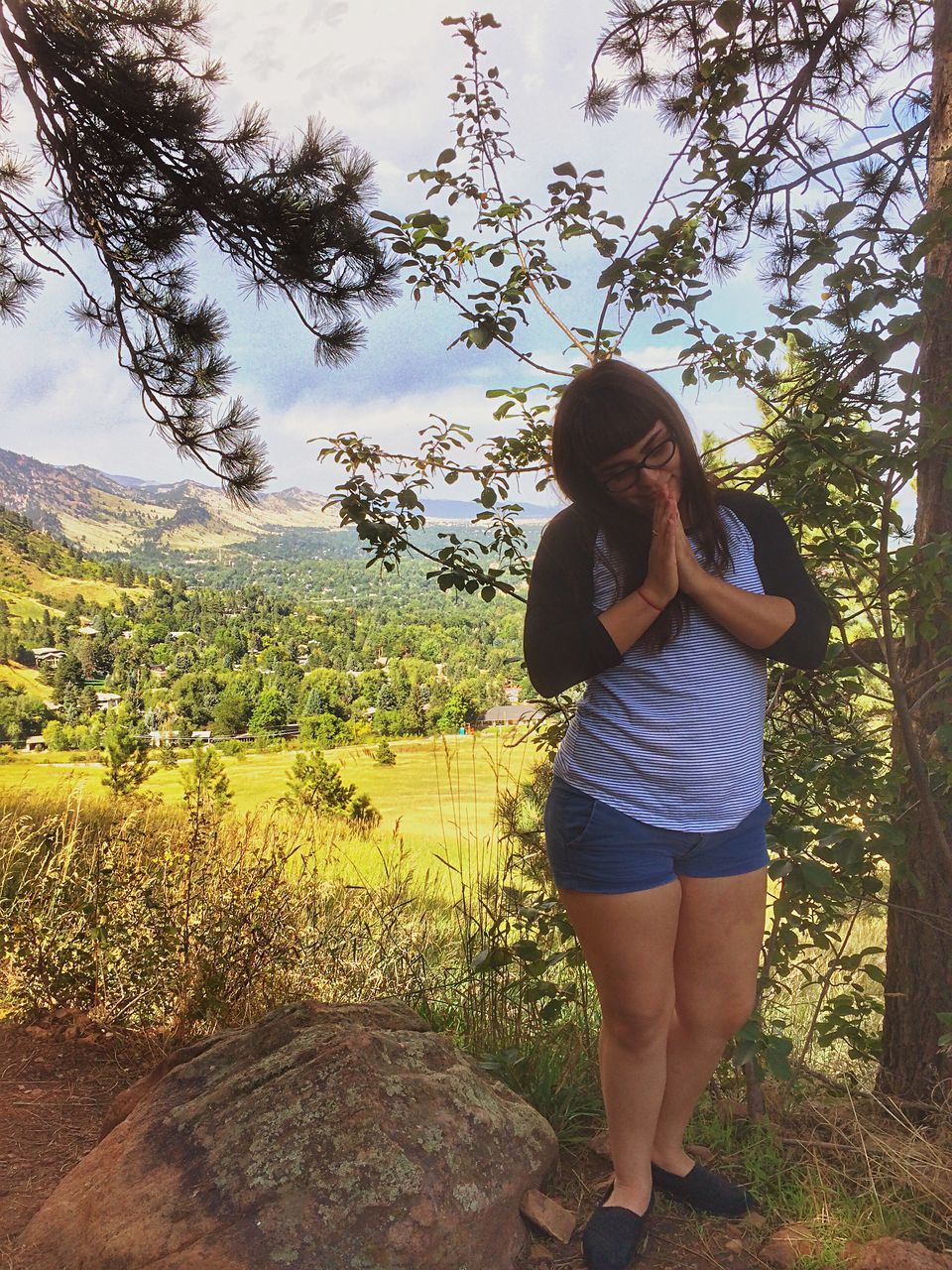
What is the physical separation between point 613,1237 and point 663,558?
1.09m

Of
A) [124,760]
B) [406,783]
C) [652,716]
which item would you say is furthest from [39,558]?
[652,716]

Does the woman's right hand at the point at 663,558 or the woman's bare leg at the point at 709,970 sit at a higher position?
the woman's right hand at the point at 663,558

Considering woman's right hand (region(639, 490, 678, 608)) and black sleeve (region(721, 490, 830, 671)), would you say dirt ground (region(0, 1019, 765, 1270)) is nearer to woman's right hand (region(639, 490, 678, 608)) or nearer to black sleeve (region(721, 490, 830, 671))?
black sleeve (region(721, 490, 830, 671))

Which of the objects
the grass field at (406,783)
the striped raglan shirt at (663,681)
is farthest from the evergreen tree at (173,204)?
the striped raglan shirt at (663,681)

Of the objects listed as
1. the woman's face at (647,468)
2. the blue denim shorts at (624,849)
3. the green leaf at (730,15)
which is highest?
the green leaf at (730,15)

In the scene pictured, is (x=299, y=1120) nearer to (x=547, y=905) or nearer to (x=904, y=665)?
(x=547, y=905)

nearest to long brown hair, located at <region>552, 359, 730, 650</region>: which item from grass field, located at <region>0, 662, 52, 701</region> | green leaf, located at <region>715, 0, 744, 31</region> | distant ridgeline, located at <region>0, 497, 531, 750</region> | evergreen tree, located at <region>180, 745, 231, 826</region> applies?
green leaf, located at <region>715, 0, 744, 31</region>

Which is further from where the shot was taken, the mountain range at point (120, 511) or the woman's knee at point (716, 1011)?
the mountain range at point (120, 511)

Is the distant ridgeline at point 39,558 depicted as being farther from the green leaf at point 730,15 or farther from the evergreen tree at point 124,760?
Result: the green leaf at point 730,15

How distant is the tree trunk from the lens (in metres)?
2.01

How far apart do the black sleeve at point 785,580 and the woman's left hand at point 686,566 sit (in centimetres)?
19

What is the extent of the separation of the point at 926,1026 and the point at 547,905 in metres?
0.99

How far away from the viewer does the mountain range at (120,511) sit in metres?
7.76

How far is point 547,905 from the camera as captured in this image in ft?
6.99
